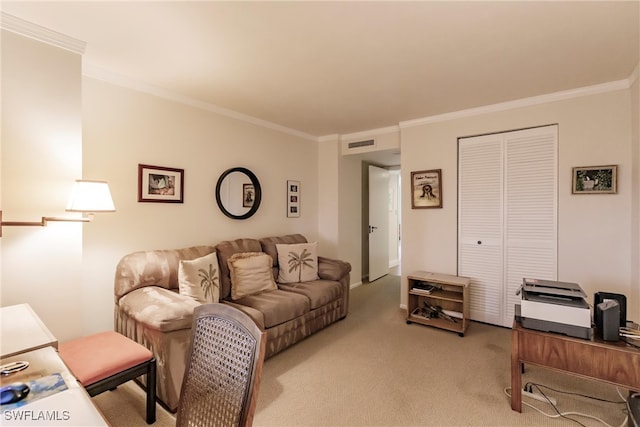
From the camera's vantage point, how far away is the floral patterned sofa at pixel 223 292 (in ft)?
6.21

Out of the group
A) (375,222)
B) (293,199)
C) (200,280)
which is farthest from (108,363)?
(375,222)

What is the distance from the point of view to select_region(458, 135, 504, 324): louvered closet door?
10.8 ft

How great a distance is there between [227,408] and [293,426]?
3.34ft

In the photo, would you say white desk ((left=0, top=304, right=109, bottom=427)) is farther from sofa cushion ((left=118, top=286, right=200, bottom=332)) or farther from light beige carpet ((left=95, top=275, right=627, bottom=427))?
light beige carpet ((left=95, top=275, right=627, bottom=427))

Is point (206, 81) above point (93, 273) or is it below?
above

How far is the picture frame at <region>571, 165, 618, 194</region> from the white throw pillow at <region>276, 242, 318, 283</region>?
9.04 feet

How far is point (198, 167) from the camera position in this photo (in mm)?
3148

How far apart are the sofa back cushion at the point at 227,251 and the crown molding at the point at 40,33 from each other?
6.33 ft

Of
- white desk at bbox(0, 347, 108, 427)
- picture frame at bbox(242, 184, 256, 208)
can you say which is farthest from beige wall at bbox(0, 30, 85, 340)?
picture frame at bbox(242, 184, 256, 208)

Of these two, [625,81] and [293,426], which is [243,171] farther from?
[625,81]

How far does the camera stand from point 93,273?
2.42 metres

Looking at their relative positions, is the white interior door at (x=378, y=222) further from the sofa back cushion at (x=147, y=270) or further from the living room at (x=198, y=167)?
the sofa back cushion at (x=147, y=270)

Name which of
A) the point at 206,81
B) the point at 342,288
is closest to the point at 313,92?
the point at 206,81

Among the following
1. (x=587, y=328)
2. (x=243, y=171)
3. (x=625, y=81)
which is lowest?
(x=587, y=328)
